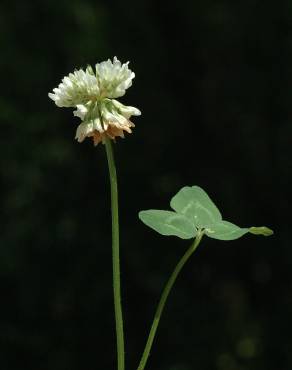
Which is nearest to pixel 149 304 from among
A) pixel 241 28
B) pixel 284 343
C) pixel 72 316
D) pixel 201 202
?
pixel 72 316

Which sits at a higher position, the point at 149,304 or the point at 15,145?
the point at 15,145

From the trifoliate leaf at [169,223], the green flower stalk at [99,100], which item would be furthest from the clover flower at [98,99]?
the trifoliate leaf at [169,223]

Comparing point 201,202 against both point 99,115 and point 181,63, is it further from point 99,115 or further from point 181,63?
point 181,63

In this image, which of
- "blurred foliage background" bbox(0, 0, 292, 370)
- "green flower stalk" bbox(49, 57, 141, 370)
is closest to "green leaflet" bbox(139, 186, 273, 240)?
"green flower stalk" bbox(49, 57, 141, 370)

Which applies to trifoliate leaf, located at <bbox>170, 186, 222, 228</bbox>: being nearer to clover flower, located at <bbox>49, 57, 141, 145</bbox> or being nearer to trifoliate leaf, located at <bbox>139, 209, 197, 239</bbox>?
trifoliate leaf, located at <bbox>139, 209, 197, 239</bbox>

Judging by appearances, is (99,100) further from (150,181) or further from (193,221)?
(150,181)

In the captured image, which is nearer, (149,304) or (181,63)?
(149,304)

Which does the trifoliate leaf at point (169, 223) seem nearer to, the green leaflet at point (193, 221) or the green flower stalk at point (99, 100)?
the green leaflet at point (193, 221)
